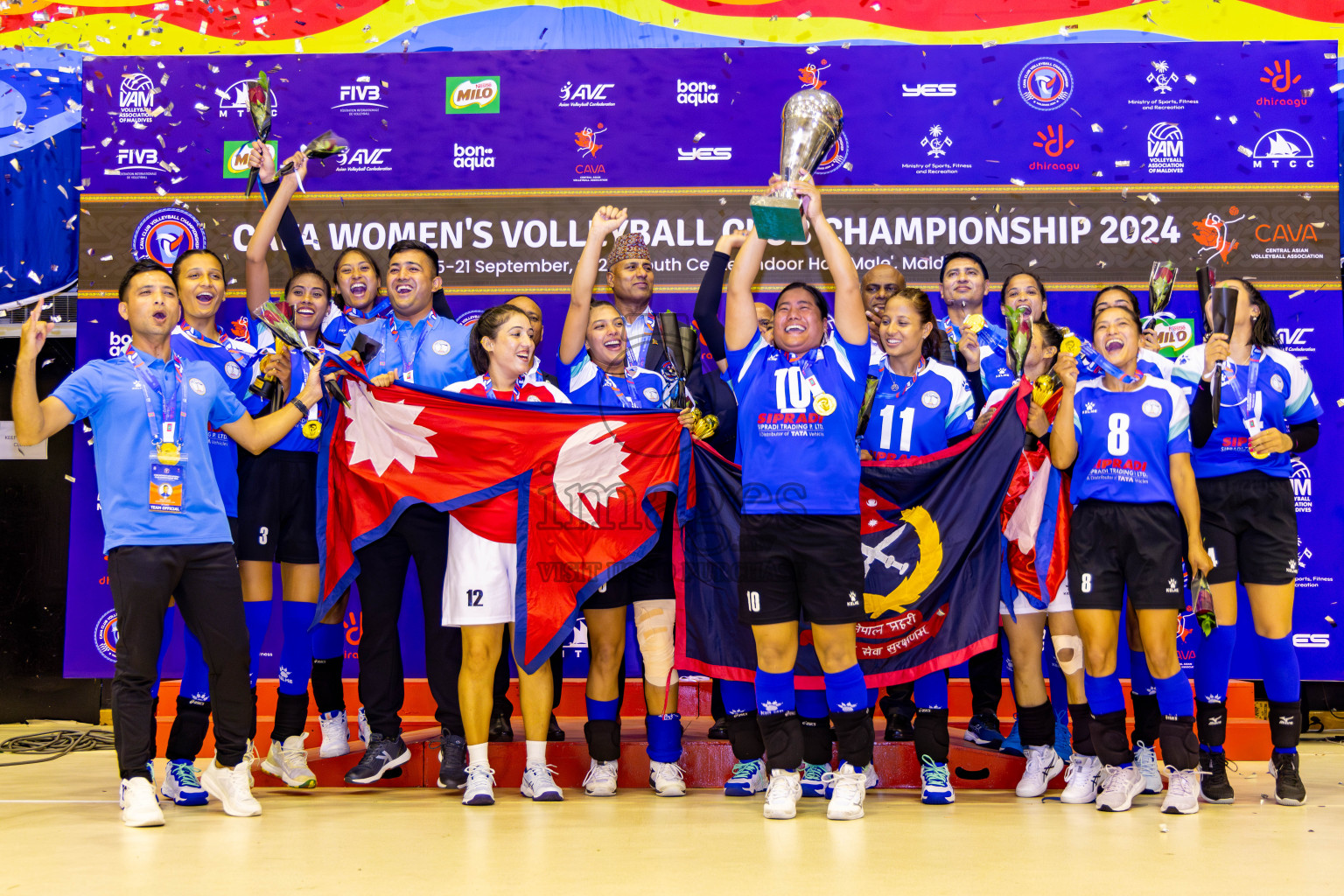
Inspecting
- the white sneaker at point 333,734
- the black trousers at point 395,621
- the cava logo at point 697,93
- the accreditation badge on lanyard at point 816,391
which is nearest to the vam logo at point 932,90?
the cava logo at point 697,93

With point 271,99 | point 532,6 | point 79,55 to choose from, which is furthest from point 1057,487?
point 79,55

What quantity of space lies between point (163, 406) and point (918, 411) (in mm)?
2805

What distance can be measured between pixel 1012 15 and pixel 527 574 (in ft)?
13.6

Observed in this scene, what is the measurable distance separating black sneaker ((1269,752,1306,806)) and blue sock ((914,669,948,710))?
1.28m

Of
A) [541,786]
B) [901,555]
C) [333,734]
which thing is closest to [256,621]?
[333,734]

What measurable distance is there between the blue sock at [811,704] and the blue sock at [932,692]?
37 centimetres

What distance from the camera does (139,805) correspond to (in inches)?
145

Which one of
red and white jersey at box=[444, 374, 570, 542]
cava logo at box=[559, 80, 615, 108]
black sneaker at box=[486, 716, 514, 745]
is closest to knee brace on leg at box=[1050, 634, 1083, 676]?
red and white jersey at box=[444, 374, 570, 542]

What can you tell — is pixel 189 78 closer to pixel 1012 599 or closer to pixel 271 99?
pixel 271 99

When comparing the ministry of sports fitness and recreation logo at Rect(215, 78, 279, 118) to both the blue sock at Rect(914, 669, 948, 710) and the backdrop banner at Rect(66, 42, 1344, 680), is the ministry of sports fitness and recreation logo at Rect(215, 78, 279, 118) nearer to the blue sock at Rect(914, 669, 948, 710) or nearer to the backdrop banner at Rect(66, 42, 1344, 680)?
the backdrop banner at Rect(66, 42, 1344, 680)

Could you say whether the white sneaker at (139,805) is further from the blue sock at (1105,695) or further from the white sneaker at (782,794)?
the blue sock at (1105,695)

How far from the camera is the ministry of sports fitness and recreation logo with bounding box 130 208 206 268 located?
5.91 metres

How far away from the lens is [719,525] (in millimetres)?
4410

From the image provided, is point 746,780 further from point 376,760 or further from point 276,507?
point 276,507
